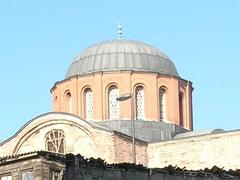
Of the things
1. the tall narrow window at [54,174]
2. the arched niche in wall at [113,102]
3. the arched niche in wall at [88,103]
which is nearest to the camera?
the tall narrow window at [54,174]

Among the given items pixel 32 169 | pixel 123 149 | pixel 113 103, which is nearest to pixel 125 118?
pixel 113 103

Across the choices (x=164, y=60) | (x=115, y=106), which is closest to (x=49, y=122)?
(x=115, y=106)

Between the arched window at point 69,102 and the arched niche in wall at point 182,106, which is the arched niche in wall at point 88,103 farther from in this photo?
the arched niche in wall at point 182,106

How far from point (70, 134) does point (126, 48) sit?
7.07m

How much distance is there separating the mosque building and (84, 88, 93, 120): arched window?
56 mm

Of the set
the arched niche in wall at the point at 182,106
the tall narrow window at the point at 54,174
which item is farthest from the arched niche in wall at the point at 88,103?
the tall narrow window at the point at 54,174

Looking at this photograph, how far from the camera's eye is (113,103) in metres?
45.0

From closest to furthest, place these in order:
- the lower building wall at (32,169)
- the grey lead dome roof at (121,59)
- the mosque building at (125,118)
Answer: the lower building wall at (32,169), the mosque building at (125,118), the grey lead dome roof at (121,59)

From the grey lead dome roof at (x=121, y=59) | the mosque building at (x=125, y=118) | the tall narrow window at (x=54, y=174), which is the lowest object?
the tall narrow window at (x=54, y=174)

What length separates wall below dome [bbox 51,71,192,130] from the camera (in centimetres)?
4453

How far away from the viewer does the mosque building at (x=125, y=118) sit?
41375 millimetres

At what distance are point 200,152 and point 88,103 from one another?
740 centimetres

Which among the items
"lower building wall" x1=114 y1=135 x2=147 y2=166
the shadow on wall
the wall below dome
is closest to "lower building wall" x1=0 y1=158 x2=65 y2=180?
the shadow on wall

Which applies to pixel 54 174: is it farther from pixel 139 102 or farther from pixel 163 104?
pixel 163 104
